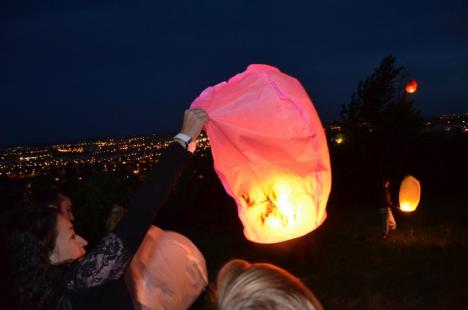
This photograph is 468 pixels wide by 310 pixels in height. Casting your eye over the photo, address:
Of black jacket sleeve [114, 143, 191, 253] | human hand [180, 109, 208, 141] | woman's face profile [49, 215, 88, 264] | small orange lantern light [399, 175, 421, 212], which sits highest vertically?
human hand [180, 109, 208, 141]

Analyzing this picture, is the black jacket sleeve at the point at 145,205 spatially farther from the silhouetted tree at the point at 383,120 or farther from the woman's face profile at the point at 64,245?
the silhouetted tree at the point at 383,120

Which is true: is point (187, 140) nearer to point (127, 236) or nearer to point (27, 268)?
point (127, 236)

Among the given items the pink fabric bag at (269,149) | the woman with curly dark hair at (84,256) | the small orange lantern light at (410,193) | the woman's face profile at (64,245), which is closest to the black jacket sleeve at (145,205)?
the woman with curly dark hair at (84,256)

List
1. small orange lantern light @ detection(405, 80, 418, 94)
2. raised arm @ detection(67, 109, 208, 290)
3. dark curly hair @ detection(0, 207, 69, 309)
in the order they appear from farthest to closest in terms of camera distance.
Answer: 1. small orange lantern light @ detection(405, 80, 418, 94)
2. dark curly hair @ detection(0, 207, 69, 309)
3. raised arm @ detection(67, 109, 208, 290)

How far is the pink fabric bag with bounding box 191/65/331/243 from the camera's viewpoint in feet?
6.59

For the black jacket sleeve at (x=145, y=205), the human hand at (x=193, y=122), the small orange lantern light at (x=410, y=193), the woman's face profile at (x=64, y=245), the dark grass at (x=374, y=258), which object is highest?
the human hand at (x=193, y=122)

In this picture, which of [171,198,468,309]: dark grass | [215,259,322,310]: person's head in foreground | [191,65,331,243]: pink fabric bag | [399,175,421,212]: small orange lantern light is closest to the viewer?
[215,259,322,310]: person's head in foreground

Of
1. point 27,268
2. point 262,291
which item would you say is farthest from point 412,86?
point 27,268

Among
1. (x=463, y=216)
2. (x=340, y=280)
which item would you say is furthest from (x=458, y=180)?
(x=340, y=280)

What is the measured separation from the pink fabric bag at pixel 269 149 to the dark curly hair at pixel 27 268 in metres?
0.90

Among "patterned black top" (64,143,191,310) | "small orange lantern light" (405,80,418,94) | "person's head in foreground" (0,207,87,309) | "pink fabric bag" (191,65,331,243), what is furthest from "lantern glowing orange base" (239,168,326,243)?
"small orange lantern light" (405,80,418,94)

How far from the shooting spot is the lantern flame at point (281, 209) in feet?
6.91

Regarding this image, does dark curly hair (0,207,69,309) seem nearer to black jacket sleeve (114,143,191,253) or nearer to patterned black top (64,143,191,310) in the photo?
patterned black top (64,143,191,310)

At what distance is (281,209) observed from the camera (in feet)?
6.99
